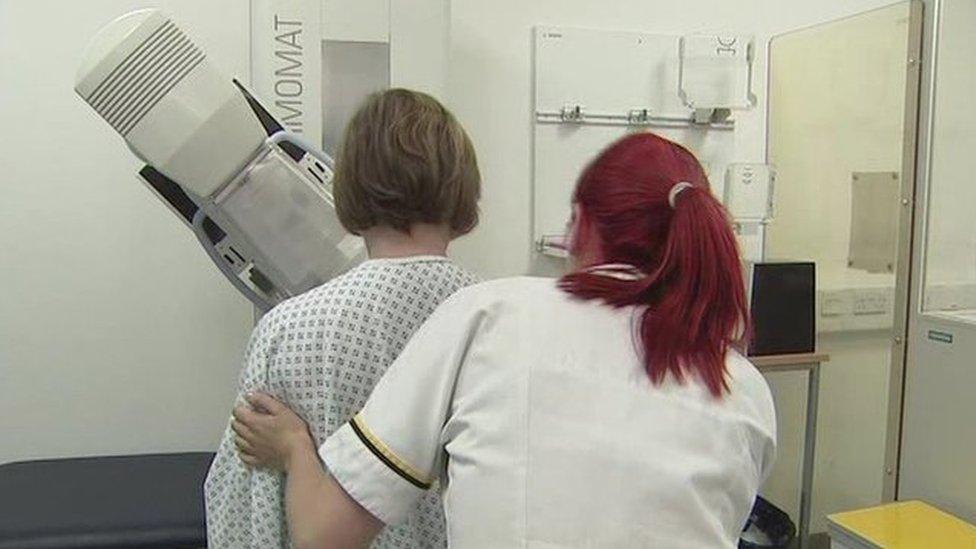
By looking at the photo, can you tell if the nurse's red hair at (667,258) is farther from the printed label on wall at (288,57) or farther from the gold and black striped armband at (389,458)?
the printed label on wall at (288,57)

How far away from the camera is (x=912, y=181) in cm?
233

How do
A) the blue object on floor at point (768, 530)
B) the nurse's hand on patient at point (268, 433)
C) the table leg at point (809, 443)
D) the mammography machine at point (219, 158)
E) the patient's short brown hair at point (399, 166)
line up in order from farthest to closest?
the table leg at point (809, 443) → the blue object on floor at point (768, 530) → the mammography machine at point (219, 158) → the patient's short brown hair at point (399, 166) → the nurse's hand on patient at point (268, 433)

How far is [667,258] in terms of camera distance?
0.94m

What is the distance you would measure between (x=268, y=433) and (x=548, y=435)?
17.7 inches

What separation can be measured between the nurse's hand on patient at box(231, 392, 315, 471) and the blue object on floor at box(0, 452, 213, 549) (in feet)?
2.54

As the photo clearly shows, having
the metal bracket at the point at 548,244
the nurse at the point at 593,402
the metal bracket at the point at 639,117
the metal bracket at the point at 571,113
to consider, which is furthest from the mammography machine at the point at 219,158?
the metal bracket at the point at 639,117

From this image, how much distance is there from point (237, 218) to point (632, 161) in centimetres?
92

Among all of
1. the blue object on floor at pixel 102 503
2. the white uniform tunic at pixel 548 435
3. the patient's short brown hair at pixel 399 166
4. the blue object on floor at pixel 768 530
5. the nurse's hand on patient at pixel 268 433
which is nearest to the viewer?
the white uniform tunic at pixel 548 435

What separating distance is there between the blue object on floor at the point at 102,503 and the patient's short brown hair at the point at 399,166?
0.98 meters

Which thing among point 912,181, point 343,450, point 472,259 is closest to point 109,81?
point 343,450

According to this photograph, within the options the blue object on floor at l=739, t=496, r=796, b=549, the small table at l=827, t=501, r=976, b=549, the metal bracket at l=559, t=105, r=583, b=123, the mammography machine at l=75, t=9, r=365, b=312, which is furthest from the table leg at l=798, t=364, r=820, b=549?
the mammography machine at l=75, t=9, r=365, b=312

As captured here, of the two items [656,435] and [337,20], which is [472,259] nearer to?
[337,20]

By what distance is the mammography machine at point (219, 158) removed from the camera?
1.38m

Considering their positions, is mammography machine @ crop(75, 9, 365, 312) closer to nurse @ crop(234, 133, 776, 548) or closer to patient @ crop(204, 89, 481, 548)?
patient @ crop(204, 89, 481, 548)
